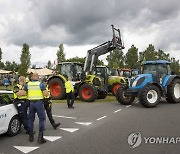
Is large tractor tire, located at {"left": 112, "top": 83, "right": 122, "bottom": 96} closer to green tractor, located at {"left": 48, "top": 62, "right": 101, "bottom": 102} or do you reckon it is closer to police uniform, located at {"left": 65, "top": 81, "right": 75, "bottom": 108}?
green tractor, located at {"left": 48, "top": 62, "right": 101, "bottom": 102}

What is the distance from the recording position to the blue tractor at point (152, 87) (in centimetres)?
1375

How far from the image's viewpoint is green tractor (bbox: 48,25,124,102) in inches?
692

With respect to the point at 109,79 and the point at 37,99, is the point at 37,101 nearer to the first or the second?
the point at 37,99

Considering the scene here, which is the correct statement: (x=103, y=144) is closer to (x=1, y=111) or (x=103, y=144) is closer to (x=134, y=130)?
(x=134, y=130)

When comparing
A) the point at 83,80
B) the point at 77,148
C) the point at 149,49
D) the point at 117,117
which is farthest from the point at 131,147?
the point at 149,49

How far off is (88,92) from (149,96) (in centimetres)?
439

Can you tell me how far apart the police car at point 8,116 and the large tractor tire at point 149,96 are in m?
7.00

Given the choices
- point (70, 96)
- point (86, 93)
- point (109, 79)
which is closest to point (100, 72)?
point (109, 79)

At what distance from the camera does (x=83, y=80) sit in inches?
719

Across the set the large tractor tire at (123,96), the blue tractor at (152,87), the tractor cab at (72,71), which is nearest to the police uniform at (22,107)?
the blue tractor at (152,87)

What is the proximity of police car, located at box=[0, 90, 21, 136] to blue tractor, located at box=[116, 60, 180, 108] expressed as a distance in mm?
7088

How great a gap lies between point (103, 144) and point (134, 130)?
71.4 inches

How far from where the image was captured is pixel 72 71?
19000 mm

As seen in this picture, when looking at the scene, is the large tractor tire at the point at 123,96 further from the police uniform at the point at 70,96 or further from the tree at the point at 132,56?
the tree at the point at 132,56
